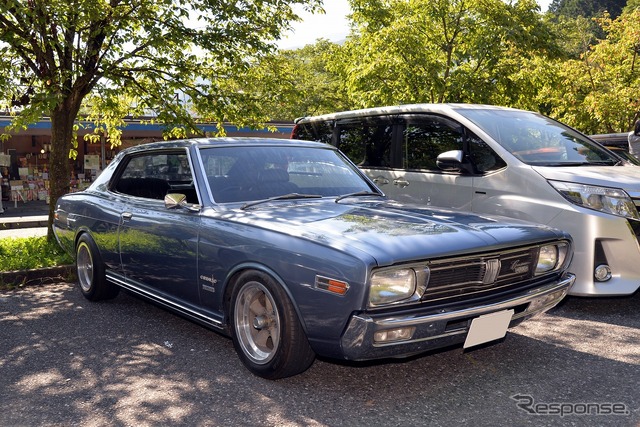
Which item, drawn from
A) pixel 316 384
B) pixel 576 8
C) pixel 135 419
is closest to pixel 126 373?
pixel 135 419

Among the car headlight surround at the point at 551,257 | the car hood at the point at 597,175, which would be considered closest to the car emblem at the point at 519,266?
the car headlight surround at the point at 551,257

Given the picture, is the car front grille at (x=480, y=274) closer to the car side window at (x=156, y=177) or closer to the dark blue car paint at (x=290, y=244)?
the dark blue car paint at (x=290, y=244)

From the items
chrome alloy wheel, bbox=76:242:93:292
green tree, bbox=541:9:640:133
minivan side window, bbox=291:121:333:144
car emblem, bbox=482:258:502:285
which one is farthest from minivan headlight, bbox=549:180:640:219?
green tree, bbox=541:9:640:133

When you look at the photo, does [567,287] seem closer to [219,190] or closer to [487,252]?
[487,252]

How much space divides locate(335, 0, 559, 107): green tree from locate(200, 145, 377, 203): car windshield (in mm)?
10435

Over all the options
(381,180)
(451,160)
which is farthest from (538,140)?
(381,180)

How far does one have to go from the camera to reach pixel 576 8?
75.9 m

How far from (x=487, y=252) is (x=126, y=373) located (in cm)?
241

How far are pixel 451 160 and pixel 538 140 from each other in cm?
101

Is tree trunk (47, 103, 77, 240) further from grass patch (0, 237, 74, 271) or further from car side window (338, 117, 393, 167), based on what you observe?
car side window (338, 117, 393, 167)

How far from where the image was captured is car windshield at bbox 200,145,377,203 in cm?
454

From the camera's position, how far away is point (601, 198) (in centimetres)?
516

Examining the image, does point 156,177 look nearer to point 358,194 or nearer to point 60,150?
point 358,194

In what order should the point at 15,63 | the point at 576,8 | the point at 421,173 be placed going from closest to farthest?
the point at 421,173 < the point at 15,63 < the point at 576,8
